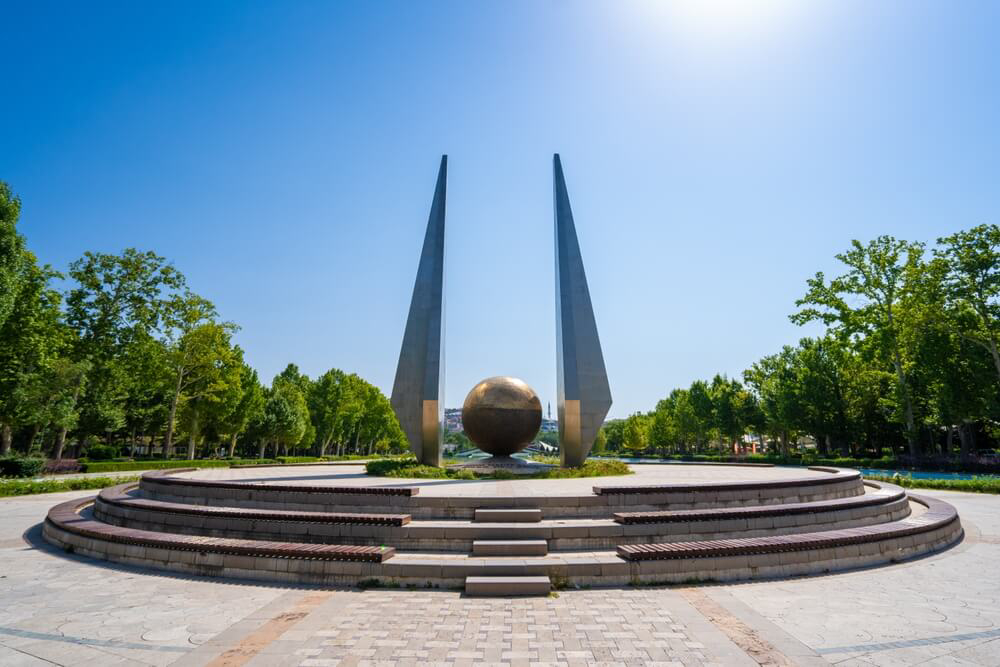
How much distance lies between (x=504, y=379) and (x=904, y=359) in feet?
121

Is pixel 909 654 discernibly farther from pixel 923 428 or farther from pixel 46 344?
pixel 923 428

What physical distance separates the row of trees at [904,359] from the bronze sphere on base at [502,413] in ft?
92.1

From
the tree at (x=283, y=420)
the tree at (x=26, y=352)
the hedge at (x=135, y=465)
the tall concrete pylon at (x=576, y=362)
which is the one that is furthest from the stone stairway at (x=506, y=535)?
the tree at (x=283, y=420)

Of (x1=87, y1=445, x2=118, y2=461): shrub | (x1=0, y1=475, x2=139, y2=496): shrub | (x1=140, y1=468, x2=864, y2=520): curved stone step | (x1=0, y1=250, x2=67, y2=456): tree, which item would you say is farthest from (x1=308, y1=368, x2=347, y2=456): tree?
(x1=140, y1=468, x2=864, y2=520): curved stone step

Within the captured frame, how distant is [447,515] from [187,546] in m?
4.67

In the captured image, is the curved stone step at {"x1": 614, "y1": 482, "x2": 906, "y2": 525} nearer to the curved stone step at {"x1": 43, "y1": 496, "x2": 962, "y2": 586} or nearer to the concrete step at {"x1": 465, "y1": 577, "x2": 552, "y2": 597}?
the curved stone step at {"x1": 43, "y1": 496, "x2": 962, "y2": 586}

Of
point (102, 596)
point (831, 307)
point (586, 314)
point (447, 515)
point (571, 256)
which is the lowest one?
point (102, 596)

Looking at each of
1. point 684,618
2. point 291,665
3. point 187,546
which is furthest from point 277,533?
point 684,618

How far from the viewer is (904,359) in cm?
3916

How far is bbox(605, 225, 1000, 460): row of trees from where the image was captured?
101 ft

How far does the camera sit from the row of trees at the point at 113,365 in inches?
1150

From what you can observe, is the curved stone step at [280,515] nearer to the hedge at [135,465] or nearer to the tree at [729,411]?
the hedge at [135,465]

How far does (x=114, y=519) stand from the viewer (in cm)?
1159

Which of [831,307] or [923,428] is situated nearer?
[831,307]
